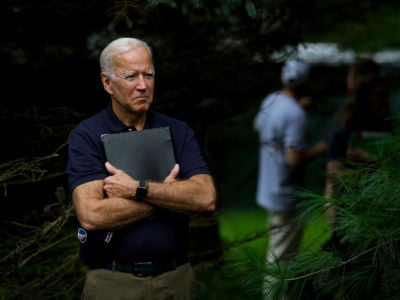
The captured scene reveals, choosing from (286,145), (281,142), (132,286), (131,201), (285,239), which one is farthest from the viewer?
(286,145)

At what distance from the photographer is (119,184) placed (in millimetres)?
3953

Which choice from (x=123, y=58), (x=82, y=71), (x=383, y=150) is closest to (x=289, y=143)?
(x=82, y=71)

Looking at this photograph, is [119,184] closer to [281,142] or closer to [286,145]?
[281,142]

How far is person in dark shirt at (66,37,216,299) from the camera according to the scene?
394 cm

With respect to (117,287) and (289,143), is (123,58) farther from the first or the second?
(289,143)

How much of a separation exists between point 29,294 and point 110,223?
1.39m

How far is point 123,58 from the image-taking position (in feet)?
13.5

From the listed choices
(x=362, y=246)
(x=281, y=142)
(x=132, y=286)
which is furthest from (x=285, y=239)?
(x=132, y=286)

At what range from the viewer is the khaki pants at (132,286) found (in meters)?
4.06

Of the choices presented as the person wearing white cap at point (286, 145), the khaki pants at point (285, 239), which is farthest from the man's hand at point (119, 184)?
the person wearing white cap at point (286, 145)

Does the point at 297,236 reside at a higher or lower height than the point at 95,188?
lower

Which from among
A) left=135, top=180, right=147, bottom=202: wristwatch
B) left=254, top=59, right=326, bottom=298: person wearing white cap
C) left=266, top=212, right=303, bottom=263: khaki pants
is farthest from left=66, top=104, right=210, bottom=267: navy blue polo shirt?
left=254, top=59, right=326, bottom=298: person wearing white cap

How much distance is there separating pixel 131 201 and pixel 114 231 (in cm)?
15

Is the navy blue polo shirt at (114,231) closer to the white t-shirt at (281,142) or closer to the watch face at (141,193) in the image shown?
the watch face at (141,193)
